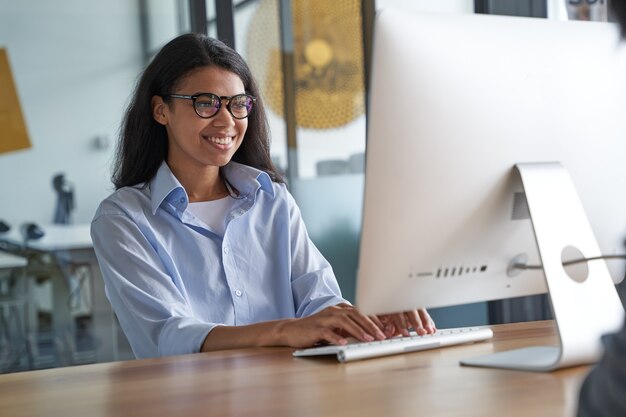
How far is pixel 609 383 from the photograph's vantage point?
731mm

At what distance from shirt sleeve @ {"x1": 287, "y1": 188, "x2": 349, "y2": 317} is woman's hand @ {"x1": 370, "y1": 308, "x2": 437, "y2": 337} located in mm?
317

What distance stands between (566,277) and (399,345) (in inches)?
13.8

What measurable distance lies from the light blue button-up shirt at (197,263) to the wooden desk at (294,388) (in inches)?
9.2

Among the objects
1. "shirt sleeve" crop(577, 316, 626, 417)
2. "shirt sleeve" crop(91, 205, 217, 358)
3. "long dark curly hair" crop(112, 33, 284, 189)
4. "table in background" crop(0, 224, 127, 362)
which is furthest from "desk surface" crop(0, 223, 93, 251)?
"shirt sleeve" crop(577, 316, 626, 417)

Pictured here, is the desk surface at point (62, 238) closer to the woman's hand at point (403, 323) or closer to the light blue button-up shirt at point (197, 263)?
the light blue button-up shirt at point (197, 263)

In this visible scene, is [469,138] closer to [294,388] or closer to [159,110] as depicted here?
[294,388]

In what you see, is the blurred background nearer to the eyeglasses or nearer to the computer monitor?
the eyeglasses

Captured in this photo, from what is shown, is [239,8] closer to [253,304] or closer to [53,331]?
[53,331]

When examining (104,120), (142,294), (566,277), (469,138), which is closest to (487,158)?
(469,138)

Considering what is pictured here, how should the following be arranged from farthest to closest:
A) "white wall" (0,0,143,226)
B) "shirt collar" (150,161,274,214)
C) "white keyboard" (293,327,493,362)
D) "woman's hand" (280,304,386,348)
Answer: "white wall" (0,0,143,226) → "shirt collar" (150,161,274,214) → "woman's hand" (280,304,386,348) → "white keyboard" (293,327,493,362)

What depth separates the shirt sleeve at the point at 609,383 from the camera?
0.72 m

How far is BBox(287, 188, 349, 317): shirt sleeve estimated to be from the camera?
214cm

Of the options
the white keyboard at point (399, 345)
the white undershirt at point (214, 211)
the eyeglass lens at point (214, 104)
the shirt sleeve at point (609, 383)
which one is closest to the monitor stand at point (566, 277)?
the white keyboard at point (399, 345)

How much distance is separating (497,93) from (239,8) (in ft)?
9.42
